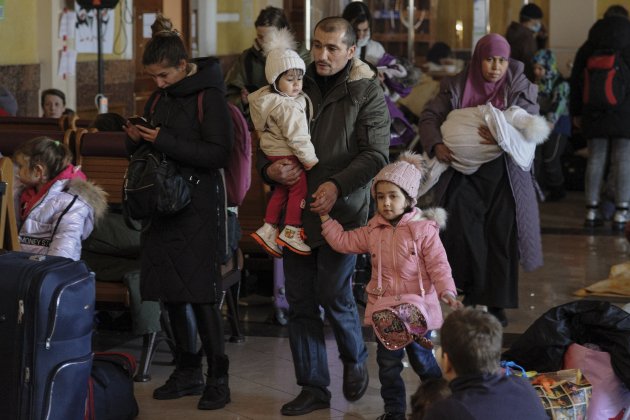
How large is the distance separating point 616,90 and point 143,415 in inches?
238

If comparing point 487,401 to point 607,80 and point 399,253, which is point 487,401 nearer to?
point 399,253

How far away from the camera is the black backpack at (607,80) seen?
9875 millimetres

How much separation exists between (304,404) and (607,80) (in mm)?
5711

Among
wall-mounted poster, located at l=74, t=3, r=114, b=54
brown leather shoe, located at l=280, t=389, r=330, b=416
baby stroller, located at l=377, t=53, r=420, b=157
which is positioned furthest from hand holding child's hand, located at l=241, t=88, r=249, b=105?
brown leather shoe, located at l=280, t=389, r=330, b=416

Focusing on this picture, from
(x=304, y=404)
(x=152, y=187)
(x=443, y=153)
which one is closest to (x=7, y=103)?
(x=443, y=153)

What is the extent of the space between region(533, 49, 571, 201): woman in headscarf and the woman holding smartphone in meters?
6.50

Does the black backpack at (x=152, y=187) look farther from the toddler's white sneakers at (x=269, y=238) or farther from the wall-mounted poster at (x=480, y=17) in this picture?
the wall-mounted poster at (x=480, y=17)

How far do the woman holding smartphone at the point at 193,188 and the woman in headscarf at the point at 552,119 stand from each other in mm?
6503

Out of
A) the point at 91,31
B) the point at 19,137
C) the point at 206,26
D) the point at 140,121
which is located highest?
the point at 206,26

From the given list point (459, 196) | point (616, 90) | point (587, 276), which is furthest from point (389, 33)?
point (459, 196)

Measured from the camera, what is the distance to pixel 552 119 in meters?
11.5

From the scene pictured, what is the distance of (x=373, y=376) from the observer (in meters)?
5.72

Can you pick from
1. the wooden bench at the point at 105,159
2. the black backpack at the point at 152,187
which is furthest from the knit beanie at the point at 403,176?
the wooden bench at the point at 105,159

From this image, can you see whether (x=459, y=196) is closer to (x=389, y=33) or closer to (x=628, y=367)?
(x=628, y=367)
